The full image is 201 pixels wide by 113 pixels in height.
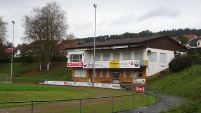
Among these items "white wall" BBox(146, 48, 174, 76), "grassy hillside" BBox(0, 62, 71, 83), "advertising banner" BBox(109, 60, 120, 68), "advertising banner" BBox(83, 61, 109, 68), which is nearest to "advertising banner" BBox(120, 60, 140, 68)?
"advertising banner" BBox(109, 60, 120, 68)

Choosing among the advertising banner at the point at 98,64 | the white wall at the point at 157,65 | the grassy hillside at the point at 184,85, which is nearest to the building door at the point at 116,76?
the advertising banner at the point at 98,64

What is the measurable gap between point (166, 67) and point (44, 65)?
115ft

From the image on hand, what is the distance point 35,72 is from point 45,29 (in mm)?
11021

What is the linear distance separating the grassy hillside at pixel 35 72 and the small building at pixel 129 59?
788cm

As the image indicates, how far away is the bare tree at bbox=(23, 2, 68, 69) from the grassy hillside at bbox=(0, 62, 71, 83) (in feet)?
11.1

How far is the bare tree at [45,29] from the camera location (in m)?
71.2

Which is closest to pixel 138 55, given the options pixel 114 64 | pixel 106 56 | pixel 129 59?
pixel 129 59

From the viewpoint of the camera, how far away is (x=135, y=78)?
1991 inches

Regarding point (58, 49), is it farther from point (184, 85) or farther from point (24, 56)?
point (184, 85)

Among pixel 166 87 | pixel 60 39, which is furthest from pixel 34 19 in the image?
pixel 166 87

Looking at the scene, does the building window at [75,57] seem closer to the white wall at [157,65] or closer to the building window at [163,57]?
the white wall at [157,65]

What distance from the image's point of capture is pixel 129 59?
5303 cm

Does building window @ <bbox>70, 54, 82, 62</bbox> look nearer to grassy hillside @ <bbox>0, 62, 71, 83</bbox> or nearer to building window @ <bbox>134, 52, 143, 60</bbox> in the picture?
grassy hillside @ <bbox>0, 62, 71, 83</bbox>

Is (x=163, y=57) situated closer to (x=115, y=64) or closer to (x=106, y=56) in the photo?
(x=115, y=64)
